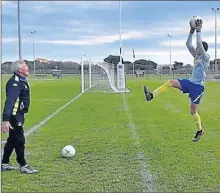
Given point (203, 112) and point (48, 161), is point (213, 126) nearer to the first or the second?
point (203, 112)

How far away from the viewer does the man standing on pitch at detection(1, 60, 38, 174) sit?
7.48m

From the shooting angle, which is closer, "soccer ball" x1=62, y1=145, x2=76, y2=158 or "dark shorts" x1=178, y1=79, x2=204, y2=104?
"dark shorts" x1=178, y1=79, x2=204, y2=104

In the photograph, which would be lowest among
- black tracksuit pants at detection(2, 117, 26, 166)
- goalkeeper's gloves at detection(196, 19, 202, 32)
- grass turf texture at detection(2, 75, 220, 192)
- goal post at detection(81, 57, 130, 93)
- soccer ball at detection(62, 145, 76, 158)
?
grass turf texture at detection(2, 75, 220, 192)

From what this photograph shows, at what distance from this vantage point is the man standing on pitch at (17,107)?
748 cm

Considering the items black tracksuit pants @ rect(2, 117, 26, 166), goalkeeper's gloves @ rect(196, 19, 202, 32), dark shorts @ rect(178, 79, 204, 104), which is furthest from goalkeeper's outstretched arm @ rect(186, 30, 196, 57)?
black tracksuit pants @ rect(2, 117, 26, 166)

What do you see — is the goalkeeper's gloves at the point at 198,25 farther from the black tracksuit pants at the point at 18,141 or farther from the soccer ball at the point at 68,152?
the black tracksuit pants at the point at 18,141

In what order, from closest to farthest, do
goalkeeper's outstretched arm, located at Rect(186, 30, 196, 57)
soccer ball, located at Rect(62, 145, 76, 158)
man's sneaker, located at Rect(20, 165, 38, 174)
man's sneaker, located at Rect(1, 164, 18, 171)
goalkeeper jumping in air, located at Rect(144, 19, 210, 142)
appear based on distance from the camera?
man's sneaker, located at Rect(20, 165, 38, 174), man's sneaker, located at Rect(1, 164, 18, 171), goalkeeper jumping in air, located at Rect(144, 19, 210, 142), goalkeeper's outstretched arm, located at Rect(186, 30, 196, 57), soccer ball, located at Rect(62, 145, 76, 158)

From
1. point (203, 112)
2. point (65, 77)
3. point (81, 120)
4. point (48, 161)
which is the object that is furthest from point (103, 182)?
point (65, 77)

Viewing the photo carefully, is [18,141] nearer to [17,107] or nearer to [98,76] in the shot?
[17,107]

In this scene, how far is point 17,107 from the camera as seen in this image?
7.66 meters

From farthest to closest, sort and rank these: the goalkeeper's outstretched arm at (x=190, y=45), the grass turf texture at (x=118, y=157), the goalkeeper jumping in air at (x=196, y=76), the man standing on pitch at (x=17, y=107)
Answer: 1. the goalkeeper's outstretched arm at (x=190, y=45)
2. the goalkeeper jumping in air at (x=196, y=76)
3. the man standing on pitch at (x=17, y=107)
4. the grass turf texture at (x=118, y=157)

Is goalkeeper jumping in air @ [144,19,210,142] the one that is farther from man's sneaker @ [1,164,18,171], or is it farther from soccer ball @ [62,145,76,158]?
man's sneaker @ [1,164,18,171]

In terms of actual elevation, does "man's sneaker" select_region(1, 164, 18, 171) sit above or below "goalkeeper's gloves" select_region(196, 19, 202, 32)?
below

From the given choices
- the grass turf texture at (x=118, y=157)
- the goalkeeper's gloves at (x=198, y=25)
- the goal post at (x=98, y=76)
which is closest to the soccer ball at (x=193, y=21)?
the goalkeeper's gloves at (x=198, y=25)
